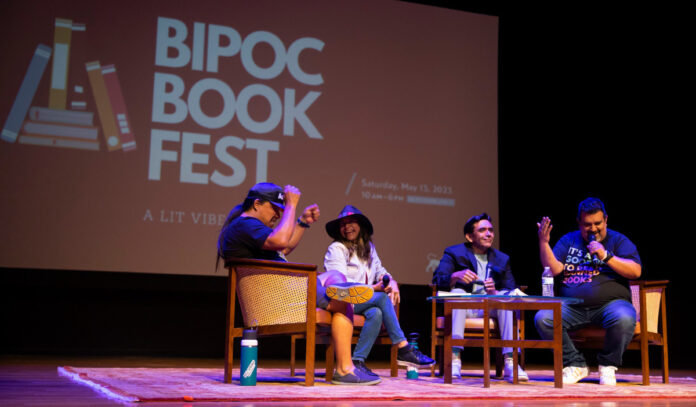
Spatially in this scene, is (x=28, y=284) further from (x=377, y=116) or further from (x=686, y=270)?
(x=686, y=270)

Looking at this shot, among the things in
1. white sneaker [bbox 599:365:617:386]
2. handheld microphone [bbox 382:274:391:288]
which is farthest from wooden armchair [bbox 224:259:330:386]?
white sneaker [bbox 599:365:617:386]

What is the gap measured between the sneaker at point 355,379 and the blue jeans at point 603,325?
110 cm

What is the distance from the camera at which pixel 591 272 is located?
4.00 m

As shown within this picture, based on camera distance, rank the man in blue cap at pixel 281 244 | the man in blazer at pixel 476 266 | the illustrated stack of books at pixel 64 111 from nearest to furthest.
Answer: the man in blue cap at pixel 281 244 < the man in blazer at pixel 476 266 < the illustrated stack of books at pixel 64 111

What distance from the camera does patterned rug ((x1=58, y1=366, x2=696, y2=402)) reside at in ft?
8.61

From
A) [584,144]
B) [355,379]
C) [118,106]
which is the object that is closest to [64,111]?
[118,106]

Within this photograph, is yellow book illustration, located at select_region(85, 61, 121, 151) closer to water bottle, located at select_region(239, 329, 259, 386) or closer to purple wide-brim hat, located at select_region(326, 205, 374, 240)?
purple wide-brim hat, located at select_region(326, 205, 374, 240)

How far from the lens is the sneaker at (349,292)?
3066mm

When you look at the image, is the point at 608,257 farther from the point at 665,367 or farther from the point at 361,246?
the point at 361,246

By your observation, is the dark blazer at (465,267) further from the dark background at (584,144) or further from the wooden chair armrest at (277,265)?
the dark background at (584,144)

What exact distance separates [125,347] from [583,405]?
4157 millimetres

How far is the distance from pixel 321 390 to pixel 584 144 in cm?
461

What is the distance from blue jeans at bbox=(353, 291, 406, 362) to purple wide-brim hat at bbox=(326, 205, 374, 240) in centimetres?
50

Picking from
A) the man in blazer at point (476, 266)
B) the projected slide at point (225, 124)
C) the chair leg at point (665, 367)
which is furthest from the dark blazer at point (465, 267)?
the projected slide at point (225, 124)
